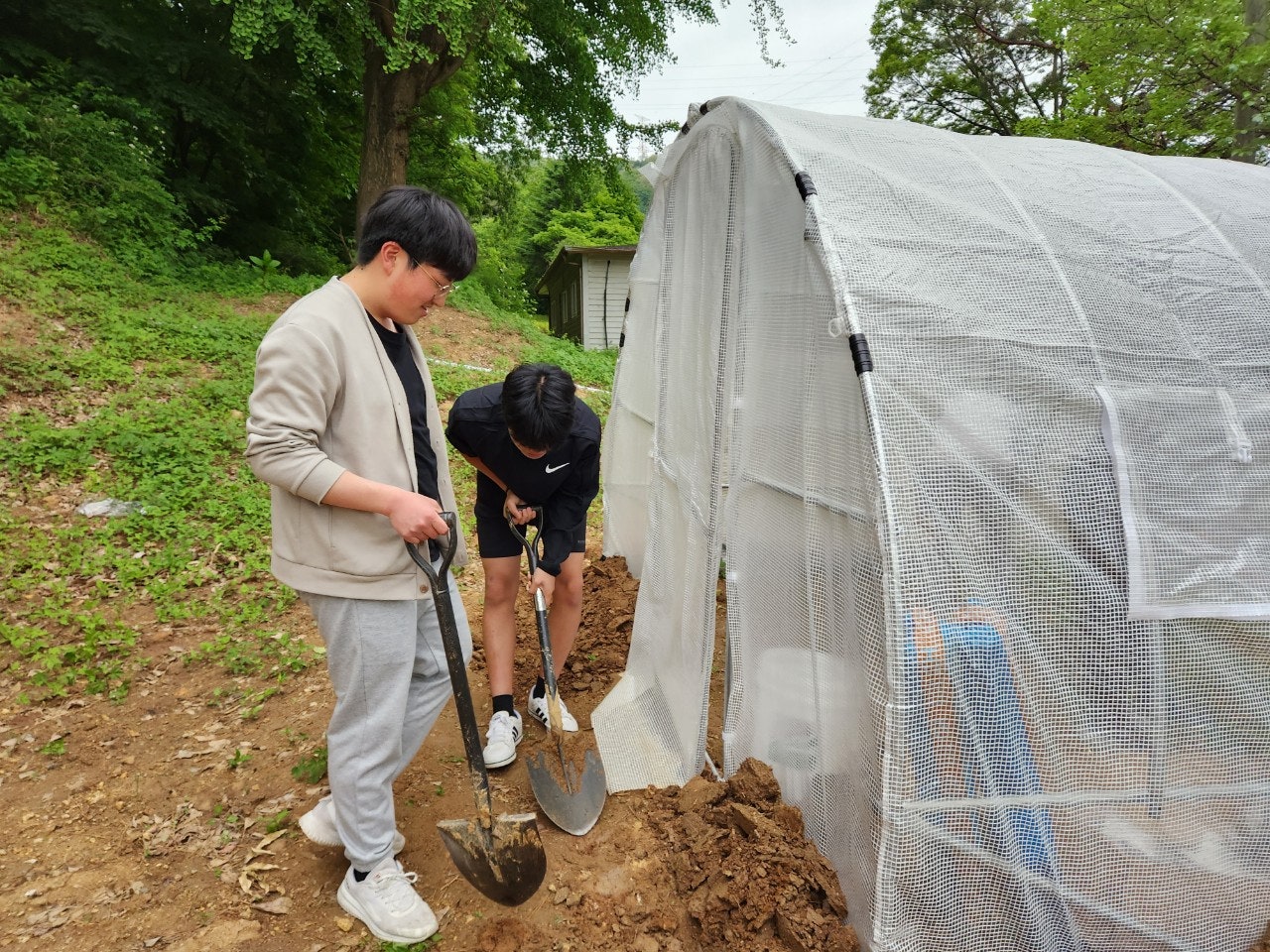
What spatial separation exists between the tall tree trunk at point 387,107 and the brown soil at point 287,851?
8.07m

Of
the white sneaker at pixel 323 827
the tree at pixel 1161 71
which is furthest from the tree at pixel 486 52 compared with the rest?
the white sneaker at pixel 323 827

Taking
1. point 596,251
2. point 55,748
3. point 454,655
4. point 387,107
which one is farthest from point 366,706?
point 596,251

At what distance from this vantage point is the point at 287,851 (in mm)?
2447

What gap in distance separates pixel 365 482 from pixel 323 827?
1.32 metres

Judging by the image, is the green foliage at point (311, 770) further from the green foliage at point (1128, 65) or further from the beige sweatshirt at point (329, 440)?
the green foliage at point (1128, 65)

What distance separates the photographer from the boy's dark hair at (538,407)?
2455 mm

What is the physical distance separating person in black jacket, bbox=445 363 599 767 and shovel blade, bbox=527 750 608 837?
17cm

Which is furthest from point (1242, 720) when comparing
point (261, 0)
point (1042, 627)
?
point (261, 0)

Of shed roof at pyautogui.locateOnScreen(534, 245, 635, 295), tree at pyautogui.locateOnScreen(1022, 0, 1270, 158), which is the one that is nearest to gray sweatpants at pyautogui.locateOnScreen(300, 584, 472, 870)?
tree at pyautogui.locateOnScreen(1022, 0, 1270, 158)

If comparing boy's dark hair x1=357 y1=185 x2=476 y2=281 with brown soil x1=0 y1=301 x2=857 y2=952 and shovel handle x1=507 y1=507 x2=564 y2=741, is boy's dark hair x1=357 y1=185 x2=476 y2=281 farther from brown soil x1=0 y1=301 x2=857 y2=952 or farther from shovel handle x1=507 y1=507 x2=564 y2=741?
brown soil x1=0 y1=301 x2=857 y2=952

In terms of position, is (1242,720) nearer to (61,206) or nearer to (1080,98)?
(61,206)

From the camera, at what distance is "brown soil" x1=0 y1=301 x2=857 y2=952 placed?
2.11m

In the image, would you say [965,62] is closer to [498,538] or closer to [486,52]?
[486,52]

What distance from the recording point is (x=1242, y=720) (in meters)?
1.93
